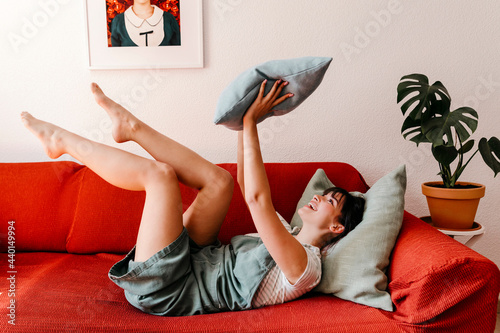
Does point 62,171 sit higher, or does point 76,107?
point 76,107

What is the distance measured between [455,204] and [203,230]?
1065 mm

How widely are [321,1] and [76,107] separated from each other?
139cm

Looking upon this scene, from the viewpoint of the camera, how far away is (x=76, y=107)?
217 cm

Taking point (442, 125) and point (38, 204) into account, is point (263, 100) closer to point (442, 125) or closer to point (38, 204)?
point (442, 125)

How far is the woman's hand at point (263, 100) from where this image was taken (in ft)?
4.21

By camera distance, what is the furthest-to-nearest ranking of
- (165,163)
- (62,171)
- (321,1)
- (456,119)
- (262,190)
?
(321,1), (62,171), (456,119), (165,163), (262,190)

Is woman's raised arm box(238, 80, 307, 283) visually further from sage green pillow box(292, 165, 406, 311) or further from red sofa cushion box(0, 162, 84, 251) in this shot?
red sofa cushion box(0, 162, 84, 251)

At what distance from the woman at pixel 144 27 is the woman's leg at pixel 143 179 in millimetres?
818

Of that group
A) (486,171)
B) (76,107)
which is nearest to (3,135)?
(76,107)

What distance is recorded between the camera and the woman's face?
4.88 ft

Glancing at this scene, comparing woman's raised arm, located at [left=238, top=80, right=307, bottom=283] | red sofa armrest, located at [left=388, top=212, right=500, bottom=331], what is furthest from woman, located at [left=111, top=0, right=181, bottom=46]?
red sofa armrest, located at [left=388, top=212, right=500, bottom=331]

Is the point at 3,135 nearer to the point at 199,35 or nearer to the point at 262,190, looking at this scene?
the point at 199,35

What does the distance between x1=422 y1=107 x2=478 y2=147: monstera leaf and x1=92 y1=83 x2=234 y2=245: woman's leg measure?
82cm

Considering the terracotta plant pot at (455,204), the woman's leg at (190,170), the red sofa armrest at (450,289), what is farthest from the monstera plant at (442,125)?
the woman's leg at (190,170)
